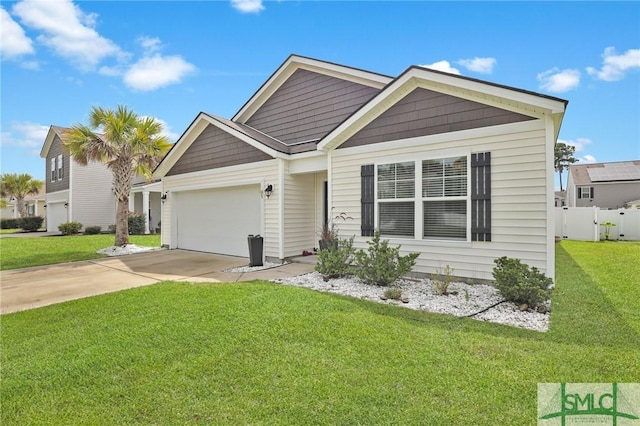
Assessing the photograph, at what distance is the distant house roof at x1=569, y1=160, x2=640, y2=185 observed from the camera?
87.9 feet

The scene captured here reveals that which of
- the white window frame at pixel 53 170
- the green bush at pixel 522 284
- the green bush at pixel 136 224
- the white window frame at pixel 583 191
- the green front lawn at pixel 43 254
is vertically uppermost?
the white window frame at pixel 53 170

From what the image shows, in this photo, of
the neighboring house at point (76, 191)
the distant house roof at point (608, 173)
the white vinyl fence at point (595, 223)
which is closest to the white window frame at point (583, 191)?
the distant house roof at point (608, 173)

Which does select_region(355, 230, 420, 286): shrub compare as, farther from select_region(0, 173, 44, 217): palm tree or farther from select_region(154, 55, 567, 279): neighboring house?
select_region(0, 173, 44, 217): palm tree

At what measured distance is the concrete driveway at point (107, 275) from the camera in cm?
635

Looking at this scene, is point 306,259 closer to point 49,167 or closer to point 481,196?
point 481,196

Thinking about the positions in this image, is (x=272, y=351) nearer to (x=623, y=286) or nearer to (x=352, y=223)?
(x=352, y=223)

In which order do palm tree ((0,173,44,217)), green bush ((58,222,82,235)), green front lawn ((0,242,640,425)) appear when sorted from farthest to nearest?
palm tree ((0,173,44,217)) → green bush ((58,222,82,235)) → green front lawn ((0,242,640,425))

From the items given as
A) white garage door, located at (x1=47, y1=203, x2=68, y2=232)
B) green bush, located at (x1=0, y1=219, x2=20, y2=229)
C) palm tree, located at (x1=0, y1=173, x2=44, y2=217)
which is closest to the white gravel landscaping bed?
white garage door, located at (x1=47, y1=203, x2=68, y2=232)

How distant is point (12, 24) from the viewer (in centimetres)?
672

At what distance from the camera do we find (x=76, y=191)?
72.2 ft

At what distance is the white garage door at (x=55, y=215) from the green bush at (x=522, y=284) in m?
26.8

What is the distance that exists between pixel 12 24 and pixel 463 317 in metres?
10.1

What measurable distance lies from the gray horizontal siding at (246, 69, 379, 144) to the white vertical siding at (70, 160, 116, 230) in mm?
15880

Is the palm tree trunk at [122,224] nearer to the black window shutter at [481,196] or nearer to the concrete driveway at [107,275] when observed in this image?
the concrete driveway at [107,275]
